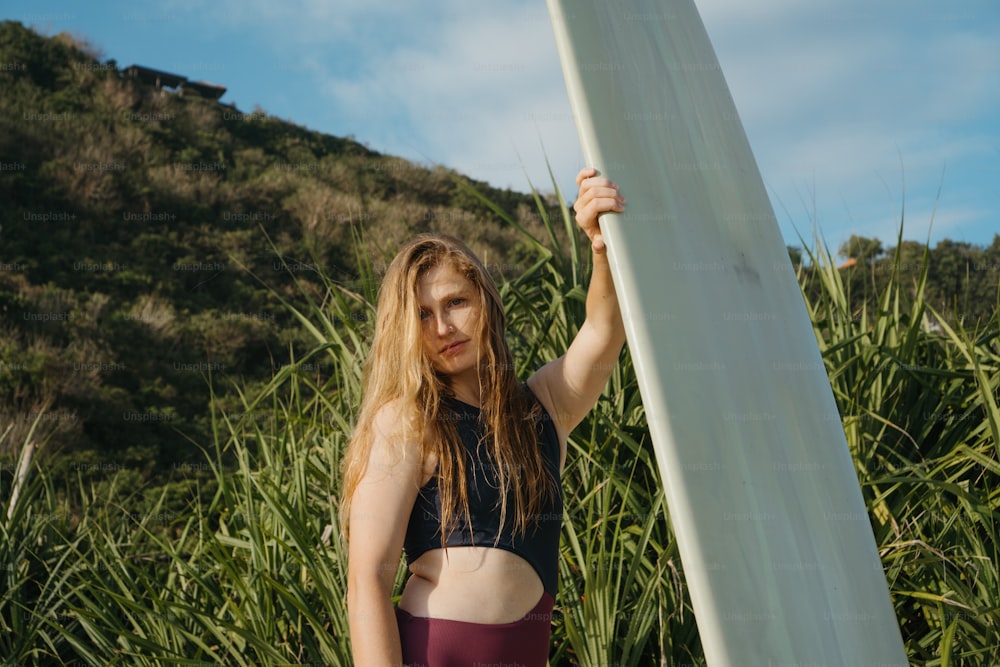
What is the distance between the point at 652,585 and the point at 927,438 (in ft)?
3.55

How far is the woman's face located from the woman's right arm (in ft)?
0.48

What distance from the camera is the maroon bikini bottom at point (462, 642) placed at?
120 cm

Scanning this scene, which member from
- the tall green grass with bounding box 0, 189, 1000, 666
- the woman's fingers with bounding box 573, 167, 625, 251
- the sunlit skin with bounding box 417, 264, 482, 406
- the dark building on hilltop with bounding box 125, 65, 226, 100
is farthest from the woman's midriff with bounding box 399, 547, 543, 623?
the dark building on hilltop with bounding box 125, 65, 226, 100

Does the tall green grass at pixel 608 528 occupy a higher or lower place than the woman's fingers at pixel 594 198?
lower

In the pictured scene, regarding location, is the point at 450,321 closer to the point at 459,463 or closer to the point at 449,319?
the point at 449,319

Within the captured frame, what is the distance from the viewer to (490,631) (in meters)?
1.22

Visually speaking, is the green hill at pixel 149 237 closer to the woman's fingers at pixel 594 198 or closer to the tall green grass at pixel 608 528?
the tall green grass at pixel 608 528

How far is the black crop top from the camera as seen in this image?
1262 mm

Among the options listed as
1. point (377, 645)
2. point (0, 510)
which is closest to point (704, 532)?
point (377, 645)

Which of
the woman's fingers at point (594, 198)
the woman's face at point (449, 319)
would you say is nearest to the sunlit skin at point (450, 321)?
the woman's face at point (449, 319)

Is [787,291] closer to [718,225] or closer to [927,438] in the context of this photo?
[718,225]

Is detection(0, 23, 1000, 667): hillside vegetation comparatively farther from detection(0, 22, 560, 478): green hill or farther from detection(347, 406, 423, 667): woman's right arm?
detection(0, 22, 560, 478): green hill

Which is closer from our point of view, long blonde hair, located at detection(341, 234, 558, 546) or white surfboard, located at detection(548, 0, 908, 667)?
white surfboard, located at detection(548, 0, 908, 667)

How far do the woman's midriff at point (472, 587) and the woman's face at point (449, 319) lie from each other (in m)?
0.30
